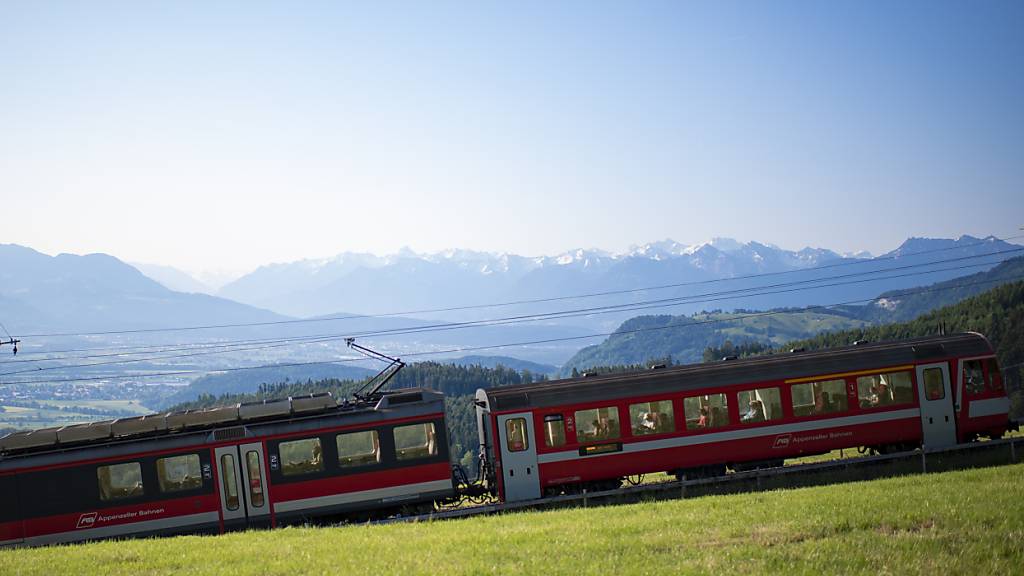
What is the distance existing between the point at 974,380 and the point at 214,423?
24.8m

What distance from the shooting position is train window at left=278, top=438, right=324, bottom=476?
26656 mm

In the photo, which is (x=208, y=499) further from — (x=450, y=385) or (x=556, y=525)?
(x=450, y=385)

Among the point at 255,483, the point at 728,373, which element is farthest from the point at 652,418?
the point at 255,483

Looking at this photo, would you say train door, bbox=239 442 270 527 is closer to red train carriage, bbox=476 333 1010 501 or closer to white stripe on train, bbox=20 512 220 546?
white stripe on train, bbox=20 512 220 546

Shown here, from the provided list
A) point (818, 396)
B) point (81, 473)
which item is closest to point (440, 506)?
point (81, 473)

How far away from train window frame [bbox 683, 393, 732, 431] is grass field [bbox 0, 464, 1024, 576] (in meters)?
6.30

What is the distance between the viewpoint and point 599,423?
27.7 meters

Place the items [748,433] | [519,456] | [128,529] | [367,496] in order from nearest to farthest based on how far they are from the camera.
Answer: [128,529] < [367,496] < [519,456] < [748,433]

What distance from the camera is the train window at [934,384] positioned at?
2898 centimetres

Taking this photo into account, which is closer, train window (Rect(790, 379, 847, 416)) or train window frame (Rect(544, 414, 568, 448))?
train window frame (Rect(544, 414, 568, 448))

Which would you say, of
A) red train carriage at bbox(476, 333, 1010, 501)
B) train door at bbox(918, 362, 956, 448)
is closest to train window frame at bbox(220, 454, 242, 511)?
red train carriage at bbox(476, 333, 1010, 501)

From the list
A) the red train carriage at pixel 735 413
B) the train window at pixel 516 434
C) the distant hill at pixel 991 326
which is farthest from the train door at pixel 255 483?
the distant hill at pixel 991 326

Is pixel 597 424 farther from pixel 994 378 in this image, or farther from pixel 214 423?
pixel 994 378

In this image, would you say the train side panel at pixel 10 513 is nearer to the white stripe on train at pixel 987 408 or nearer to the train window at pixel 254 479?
the train window at pixel 254 479
